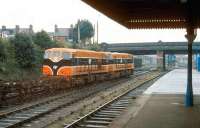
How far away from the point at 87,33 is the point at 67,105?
91.6 m

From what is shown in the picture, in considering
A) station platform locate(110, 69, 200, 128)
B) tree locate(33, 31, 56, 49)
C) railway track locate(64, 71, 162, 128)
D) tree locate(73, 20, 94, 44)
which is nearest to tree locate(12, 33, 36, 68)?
tree locate(33, 31, 56, 49)

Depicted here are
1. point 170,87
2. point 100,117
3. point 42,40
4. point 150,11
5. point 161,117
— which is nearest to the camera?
point 161,117

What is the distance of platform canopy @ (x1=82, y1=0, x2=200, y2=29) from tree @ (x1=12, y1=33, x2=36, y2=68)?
23980 millimetres

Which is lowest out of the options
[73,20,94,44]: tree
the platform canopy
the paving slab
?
the paving slab

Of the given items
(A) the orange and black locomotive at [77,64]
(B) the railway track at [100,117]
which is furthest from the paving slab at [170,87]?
(B) the railway track at [100,117]

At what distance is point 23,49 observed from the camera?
1870 inches

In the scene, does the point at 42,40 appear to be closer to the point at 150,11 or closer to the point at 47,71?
the point at 47,71

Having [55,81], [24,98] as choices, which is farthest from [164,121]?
[55,81]

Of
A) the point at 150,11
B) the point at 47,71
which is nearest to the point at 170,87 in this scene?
the point at 47,71

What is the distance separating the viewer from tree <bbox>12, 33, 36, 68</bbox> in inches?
1869

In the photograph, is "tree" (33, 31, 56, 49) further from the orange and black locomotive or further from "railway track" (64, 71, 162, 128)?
"railway track" (64, 71, 162, 128)

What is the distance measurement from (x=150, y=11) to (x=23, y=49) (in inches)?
1147

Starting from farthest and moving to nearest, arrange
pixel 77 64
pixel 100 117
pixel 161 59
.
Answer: pixel 161 59, pixel 77 64, pixel 100 117

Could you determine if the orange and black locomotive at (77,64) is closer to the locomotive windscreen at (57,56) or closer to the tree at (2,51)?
the locomotive windscreen at (57,56)
